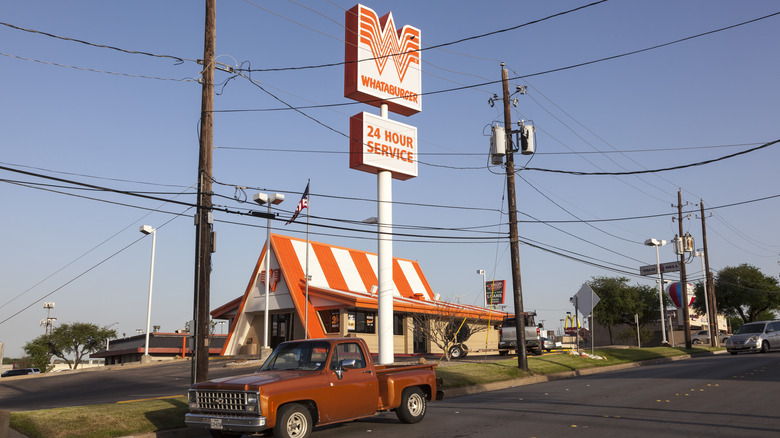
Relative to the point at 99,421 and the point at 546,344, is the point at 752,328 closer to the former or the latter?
the point at 546,344

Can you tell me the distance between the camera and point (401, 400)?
1197 centimetres

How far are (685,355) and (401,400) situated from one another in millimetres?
30449

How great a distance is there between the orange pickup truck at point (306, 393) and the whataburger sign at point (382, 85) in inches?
558

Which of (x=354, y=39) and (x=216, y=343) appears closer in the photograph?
(x=354, y=39)

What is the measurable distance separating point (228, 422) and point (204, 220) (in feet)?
21.7

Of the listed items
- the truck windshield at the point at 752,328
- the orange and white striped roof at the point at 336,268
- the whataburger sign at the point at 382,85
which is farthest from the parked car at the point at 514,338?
the whataburger sign at the point at 382,85

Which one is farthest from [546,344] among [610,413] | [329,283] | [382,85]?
[610,413]

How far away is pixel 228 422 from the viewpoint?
9664 mm

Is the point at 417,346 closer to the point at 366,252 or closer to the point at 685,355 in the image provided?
the point at 366,252

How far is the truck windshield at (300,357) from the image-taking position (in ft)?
36.0

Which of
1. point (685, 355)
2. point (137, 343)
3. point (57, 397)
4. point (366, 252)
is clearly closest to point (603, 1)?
point (57, 397)

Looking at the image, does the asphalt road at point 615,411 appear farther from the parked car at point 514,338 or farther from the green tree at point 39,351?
the green tree at point 39,351

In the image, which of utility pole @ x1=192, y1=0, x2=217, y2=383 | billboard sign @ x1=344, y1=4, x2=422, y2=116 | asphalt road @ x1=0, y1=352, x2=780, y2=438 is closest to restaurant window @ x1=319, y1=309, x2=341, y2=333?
billboard sign @ x1=344, y1=4, x2=422, y2=116

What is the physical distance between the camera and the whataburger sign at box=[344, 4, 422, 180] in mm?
25031
